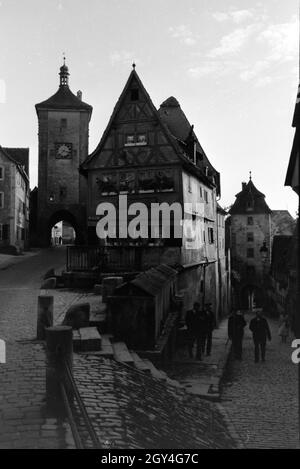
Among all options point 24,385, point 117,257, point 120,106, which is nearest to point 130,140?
point 120,106

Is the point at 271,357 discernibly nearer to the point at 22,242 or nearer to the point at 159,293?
the point at 159,293

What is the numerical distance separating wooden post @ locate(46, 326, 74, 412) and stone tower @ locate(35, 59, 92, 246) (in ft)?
129

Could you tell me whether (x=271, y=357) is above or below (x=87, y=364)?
below

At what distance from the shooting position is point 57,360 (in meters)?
7.45

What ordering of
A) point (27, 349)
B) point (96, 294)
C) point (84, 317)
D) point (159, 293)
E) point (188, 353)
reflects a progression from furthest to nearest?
1. point (96, 294)
2. point (188, 353)
3. point (159, 293)
4. point (84, 317)
5. point (27, 349)

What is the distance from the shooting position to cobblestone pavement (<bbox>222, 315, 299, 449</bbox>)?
8445mm

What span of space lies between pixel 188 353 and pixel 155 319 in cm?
341

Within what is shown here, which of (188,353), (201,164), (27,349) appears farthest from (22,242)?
(27,349)

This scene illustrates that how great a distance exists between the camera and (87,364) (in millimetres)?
9625

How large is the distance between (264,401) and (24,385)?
18.1 feet

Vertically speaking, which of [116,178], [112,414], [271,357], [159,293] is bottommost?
[271,357]

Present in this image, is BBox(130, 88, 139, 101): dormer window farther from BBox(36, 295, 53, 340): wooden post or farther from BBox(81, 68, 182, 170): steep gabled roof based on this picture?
BBox(36, 295, 53, 340): wooden post

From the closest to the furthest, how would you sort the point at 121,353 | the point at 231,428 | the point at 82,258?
the point at 231,428, the point at 121,353, the point at 82,258

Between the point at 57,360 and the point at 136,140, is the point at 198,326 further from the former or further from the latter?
the point at 136,140
